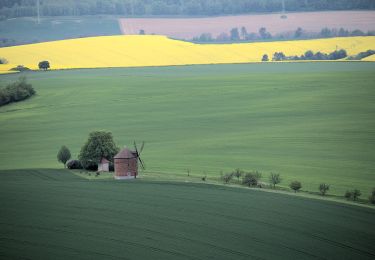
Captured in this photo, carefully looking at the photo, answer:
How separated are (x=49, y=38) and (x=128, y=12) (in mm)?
14864

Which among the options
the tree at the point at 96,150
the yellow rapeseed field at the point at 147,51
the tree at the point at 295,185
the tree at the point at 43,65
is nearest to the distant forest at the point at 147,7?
the yellow rapeseed field at the point at 147,51

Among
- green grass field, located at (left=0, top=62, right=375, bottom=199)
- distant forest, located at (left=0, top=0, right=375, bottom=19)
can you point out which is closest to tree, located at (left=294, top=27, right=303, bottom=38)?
distant forest, located at (left=0, top=0, right=375, bottom=19)

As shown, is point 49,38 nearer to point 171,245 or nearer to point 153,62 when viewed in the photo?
point 153,62

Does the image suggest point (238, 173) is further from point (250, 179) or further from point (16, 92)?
point (16, 92)

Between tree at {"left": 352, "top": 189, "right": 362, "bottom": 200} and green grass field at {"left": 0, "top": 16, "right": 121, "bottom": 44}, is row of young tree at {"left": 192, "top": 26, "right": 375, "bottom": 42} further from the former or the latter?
tree at {"left": 352, "top": 189, "right": 362, "bottom": 200}

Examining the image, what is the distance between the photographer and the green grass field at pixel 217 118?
175 feet

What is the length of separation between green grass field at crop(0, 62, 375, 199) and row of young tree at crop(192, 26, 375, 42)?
19.2 metres

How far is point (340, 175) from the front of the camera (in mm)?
49281

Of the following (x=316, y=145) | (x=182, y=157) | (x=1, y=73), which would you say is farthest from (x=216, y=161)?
(x=1, y=73)

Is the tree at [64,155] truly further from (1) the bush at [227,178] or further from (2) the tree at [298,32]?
(2) the tree at [298,32]

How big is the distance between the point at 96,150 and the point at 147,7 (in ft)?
265

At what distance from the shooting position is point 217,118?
7038 cm

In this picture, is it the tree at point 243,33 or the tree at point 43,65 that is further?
the tree at point 243,33

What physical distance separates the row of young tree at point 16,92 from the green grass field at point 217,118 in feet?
3.50
